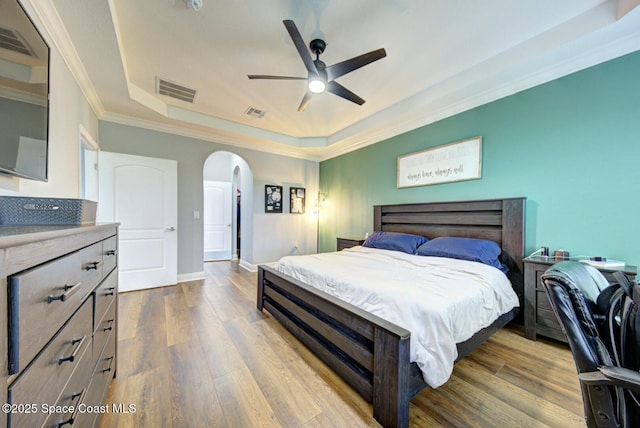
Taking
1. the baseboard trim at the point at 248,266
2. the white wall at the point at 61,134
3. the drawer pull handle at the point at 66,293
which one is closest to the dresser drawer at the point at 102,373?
the drawer pull handle at the point at 66,293

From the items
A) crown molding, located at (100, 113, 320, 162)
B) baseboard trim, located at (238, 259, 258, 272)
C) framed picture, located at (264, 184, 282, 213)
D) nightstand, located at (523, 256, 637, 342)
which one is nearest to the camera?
nightstand, located at (523, 256, 637, 342)

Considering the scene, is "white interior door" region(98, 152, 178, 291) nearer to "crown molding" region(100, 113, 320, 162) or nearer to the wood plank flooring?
"crown molding" region(100, 113, 320, 162)

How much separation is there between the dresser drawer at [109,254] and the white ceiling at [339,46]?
1701 millimetres

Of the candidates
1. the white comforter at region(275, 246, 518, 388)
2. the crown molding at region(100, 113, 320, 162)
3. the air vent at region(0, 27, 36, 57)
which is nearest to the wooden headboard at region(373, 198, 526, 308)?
the white comforter at region(275, 246, 518, 388)

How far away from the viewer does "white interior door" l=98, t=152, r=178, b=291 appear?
346 centimetres

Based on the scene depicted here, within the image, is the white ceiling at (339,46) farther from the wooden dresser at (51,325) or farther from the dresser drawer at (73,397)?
the dresser drawer at (73,397)

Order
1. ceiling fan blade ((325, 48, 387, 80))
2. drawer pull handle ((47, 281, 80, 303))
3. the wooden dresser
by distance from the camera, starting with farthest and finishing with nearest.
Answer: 1. ceiling fan blade ((325, 48, 387, 80))
2. drawer pull handle ((47, 281, 80, 303))
3. the wooden dresser

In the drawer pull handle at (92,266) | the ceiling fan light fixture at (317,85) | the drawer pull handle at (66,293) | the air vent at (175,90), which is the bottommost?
the drawer pull handle at (66,293)

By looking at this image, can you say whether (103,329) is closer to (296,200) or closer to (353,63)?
(353,63)

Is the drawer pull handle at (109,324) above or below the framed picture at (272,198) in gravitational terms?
below

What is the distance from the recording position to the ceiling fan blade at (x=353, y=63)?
6.79ft

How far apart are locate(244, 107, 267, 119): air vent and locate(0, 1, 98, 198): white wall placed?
1920mm

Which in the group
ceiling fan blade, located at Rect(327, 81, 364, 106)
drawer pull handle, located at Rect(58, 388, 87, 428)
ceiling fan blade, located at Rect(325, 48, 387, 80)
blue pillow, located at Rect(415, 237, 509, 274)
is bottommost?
drawer pull handle, located at Rect(58, 388, 87, 428)

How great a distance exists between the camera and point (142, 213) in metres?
3.66
